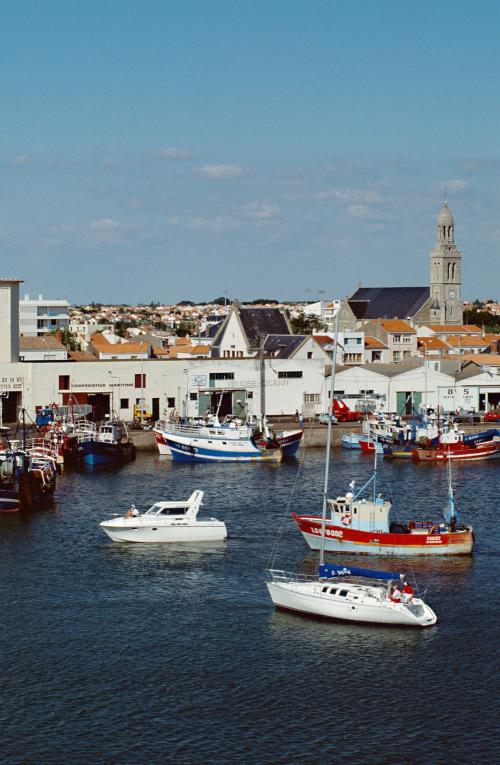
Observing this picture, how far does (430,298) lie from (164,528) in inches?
3842

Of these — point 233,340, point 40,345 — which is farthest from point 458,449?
point 40,345

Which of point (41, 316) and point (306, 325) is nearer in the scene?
point (41, 316)

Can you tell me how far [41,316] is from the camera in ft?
407

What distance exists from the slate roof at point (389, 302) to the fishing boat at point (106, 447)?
70.1 meters

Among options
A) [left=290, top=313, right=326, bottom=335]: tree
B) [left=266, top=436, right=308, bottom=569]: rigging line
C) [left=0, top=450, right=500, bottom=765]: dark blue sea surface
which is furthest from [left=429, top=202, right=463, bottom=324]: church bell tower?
[left=0, top=450, right=500, bottom=765]: dark blue sea surface

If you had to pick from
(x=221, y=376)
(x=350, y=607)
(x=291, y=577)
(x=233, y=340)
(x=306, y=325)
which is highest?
(x=306, y=325)

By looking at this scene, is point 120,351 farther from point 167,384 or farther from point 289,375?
point 289,375

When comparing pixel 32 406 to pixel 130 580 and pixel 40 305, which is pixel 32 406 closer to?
pixel 130 580

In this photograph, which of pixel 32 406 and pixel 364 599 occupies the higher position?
pixel 32 406

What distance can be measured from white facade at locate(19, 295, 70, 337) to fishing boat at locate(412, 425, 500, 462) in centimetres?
5928

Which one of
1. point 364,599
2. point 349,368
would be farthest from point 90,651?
point 349,368

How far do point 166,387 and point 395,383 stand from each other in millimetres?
16259

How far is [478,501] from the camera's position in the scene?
170ft

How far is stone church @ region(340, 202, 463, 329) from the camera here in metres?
135
